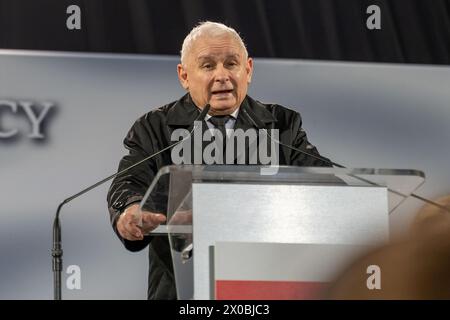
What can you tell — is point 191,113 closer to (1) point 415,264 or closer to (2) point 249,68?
(2) point 249,68

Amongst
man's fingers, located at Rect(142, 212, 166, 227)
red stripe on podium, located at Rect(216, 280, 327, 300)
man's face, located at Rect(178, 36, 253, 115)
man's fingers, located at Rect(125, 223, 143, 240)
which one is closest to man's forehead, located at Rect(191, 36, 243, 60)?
man's face, located at Rect(178, 36, 253, 115)

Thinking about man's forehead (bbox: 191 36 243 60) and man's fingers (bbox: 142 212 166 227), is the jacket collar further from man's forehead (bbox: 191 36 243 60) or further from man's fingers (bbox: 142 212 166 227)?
man's fingers (bbox: 142 212 166 227)

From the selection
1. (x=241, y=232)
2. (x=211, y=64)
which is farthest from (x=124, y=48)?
(x=241, y=232)

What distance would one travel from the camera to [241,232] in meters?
1.89

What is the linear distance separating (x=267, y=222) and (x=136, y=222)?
0.46 metres

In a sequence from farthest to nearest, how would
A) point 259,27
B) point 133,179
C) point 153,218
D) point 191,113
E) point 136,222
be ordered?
1. point 259,27
2. point 191,113
3. point 133,179
4. point 136,222
5. point 153,218

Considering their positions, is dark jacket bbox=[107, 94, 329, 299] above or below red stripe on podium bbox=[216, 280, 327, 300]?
above

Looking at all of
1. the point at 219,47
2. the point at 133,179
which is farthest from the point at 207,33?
the point at 133,179

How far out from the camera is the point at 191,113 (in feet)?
11.4

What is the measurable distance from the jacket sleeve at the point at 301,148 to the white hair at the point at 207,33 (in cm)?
32

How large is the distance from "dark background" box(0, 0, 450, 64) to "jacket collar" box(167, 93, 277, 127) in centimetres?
30

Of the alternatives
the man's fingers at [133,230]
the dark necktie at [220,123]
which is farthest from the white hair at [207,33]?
the man's fingers at [133,230]

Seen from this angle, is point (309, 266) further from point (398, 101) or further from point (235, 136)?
point (398, 101)

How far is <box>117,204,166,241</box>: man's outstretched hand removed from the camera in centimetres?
213
